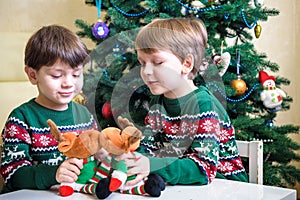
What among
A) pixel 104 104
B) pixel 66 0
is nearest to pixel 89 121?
pixel 104 104

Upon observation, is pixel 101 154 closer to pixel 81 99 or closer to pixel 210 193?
pixel 210 193

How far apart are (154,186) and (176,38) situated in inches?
13.7

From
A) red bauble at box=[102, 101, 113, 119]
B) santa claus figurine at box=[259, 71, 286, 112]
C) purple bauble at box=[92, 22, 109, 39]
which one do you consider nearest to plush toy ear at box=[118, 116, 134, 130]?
red bauble at box=[102, 101, 113, 119]

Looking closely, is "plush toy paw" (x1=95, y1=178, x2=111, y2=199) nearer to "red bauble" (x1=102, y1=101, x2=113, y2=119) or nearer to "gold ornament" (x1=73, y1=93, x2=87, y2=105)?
"gold ornament" (x1=73, y1=93, x2=87, y2=105)

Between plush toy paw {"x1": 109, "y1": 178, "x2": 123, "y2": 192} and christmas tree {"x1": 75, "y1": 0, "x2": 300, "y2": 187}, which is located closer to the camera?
plush toy paw {"x1": 109, "y1": 178, "x2": 123, "y2": 192}

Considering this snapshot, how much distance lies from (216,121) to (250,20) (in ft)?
2.84

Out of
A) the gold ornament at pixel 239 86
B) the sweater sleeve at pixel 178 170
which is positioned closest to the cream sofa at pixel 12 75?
the gold ornament at pixel 239 86

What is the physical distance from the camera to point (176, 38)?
3.61 ft

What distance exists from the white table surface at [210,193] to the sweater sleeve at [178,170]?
0.02 m

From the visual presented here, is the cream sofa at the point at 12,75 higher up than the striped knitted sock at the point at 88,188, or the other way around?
the cream sofa at the point at 12,75

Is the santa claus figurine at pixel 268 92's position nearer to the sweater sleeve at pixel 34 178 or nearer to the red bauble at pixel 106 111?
the red bauble at pixel 106 111

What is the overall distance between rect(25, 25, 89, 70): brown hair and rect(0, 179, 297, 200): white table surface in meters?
0.33

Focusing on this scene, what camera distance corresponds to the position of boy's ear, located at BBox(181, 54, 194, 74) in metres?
1.12

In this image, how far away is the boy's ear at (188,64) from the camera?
1.12m
